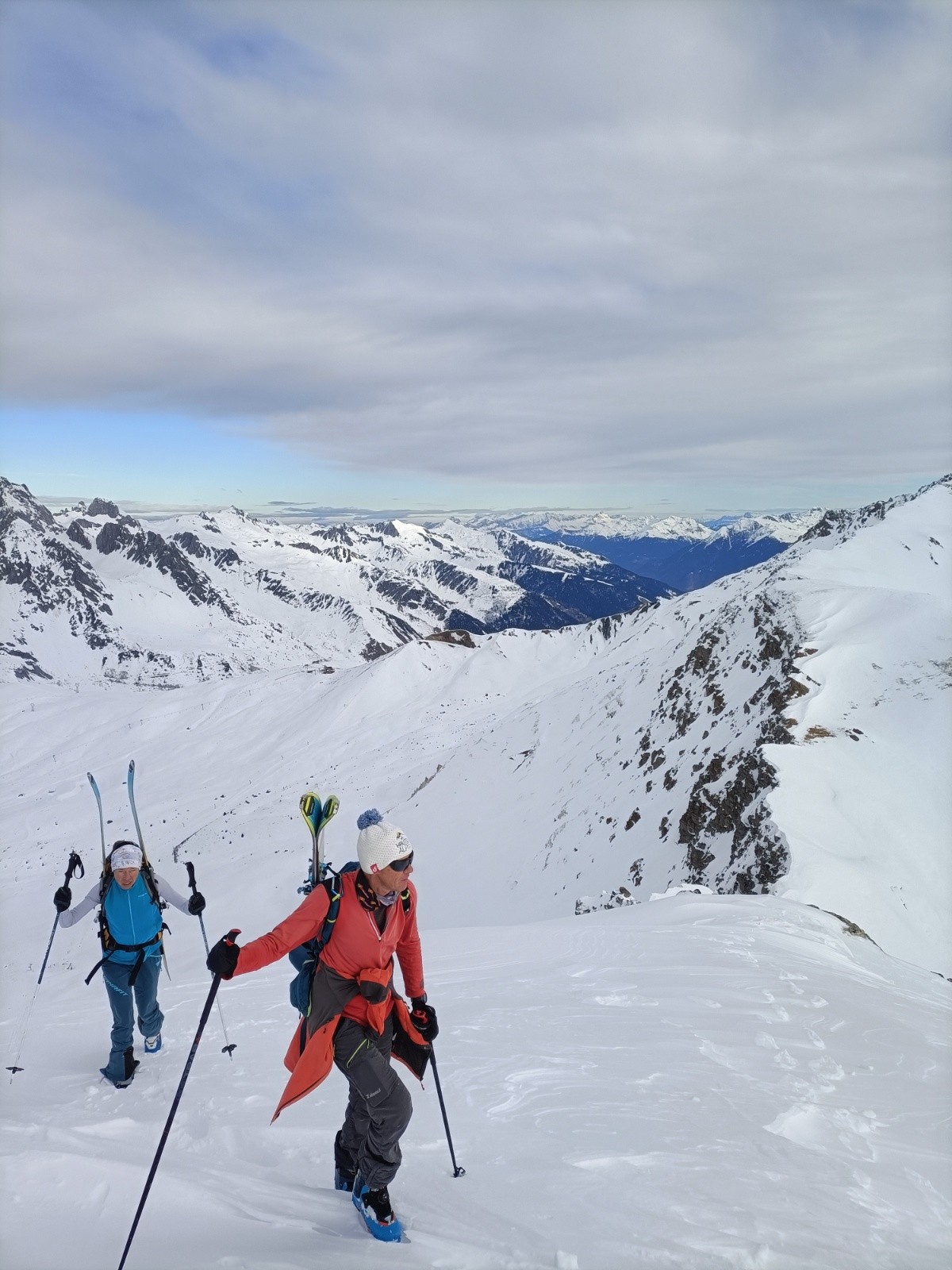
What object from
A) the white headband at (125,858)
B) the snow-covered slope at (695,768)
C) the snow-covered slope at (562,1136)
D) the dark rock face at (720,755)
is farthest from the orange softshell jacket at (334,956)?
the dark rock face at (720,755)

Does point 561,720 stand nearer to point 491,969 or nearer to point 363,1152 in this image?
point 491,969

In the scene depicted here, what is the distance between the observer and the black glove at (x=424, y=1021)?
16.8 feet

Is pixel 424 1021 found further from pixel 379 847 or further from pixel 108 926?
pixel 108 926

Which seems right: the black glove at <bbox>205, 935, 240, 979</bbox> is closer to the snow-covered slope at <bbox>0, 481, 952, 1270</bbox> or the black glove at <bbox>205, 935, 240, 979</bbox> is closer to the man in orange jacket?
the man in orange jacket

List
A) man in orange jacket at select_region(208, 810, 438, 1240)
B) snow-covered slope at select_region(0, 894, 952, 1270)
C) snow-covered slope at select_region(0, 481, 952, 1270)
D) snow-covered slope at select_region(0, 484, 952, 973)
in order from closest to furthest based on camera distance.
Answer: snow-covered slope at select_region(0, 894, 952, 1270), snow-covered slope at select_region(0, 481, 952, 1270), man in orange jacket at select_region(208, 810, 438, 1240), snow-covered slope at select_region(0, 484, 952, 973)

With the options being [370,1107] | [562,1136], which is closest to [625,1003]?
[562,1136]

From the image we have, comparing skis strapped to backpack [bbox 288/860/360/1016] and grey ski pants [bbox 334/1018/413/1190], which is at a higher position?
skis strapped to backpack [bbox 288/860/360/1016]

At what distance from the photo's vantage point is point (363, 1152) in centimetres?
456

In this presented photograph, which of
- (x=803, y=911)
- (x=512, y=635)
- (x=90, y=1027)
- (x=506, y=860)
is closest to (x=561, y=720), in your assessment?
(x=506, y=860)

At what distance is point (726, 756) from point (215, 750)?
58153mm

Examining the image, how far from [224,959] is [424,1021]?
1639mm

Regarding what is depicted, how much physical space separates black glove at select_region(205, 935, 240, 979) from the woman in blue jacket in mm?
3207

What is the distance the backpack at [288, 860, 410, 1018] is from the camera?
4891mm

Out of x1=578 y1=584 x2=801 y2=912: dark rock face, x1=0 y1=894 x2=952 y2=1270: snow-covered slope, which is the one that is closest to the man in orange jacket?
x1=0 y1=894 x2=952 y2=1270: snow-covered slope
